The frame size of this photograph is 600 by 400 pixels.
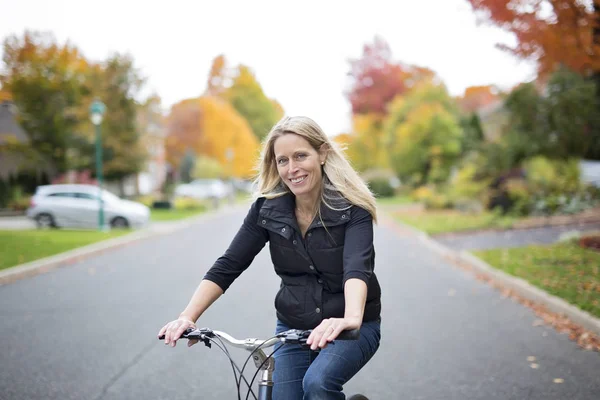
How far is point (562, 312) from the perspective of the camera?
7.55m

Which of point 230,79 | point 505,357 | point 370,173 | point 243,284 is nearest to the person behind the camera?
point 505,357

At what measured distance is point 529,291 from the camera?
876 centimetres

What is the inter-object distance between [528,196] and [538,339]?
15.5 m

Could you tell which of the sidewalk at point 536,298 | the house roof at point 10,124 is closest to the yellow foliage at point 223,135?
the house roof at point 10,124

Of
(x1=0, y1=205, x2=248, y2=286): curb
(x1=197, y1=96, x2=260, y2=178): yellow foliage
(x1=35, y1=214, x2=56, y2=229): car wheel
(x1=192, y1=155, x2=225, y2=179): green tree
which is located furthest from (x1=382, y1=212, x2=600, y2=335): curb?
(x1=197, y1=96, x2=260, y2=178): yellow foliage

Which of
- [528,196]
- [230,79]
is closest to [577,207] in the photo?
[528,196]

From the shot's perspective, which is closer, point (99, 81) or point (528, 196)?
point (528, 196)

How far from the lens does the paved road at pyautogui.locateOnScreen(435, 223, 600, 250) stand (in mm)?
15126

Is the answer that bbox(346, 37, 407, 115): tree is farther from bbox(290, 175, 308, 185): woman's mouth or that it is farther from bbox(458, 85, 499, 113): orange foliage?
bbox(290, 175, 308, 185): woman's mouth

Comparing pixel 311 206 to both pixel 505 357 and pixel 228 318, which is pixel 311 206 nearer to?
pixel 505 357

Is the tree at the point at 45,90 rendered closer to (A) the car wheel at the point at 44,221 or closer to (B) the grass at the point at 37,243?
(A) the car wheel at the point at 44,221

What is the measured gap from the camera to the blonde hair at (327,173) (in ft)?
9.89

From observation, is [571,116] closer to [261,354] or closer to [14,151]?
[261,354]

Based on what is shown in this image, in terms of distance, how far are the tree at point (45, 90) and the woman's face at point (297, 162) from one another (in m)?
35.2
